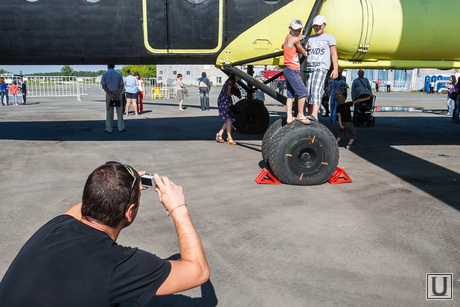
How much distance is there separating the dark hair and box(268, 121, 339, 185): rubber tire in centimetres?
435

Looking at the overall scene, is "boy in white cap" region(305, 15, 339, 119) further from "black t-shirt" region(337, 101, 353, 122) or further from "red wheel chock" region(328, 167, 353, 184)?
"black t-shirt" region(337, 101, 353, 122)

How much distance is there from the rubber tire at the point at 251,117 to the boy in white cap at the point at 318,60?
157 inches

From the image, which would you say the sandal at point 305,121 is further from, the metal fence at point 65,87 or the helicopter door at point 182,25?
the metal fence at point 65,87

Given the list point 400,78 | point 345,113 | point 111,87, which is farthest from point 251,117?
point 400,78

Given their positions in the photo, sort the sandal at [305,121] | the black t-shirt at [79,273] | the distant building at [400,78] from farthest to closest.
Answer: the distant building at [400,78]
the sandal at [305,121]
the black t-shirt at [79,273]

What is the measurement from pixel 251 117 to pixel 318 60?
443 centimetres

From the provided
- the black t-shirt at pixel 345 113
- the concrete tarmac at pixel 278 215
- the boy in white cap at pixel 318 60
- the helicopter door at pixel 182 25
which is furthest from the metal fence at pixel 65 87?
the boy in white cap at pixel 318 60

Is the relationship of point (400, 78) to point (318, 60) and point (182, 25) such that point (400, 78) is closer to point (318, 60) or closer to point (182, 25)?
point (318, 60)

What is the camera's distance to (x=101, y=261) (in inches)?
70.6

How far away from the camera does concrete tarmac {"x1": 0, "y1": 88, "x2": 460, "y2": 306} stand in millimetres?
3467

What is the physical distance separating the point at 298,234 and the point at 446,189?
10.2ft

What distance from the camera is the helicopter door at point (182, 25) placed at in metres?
7.03

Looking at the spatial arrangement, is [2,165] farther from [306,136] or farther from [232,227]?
[306,136]

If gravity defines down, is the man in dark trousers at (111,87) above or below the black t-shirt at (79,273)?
above
